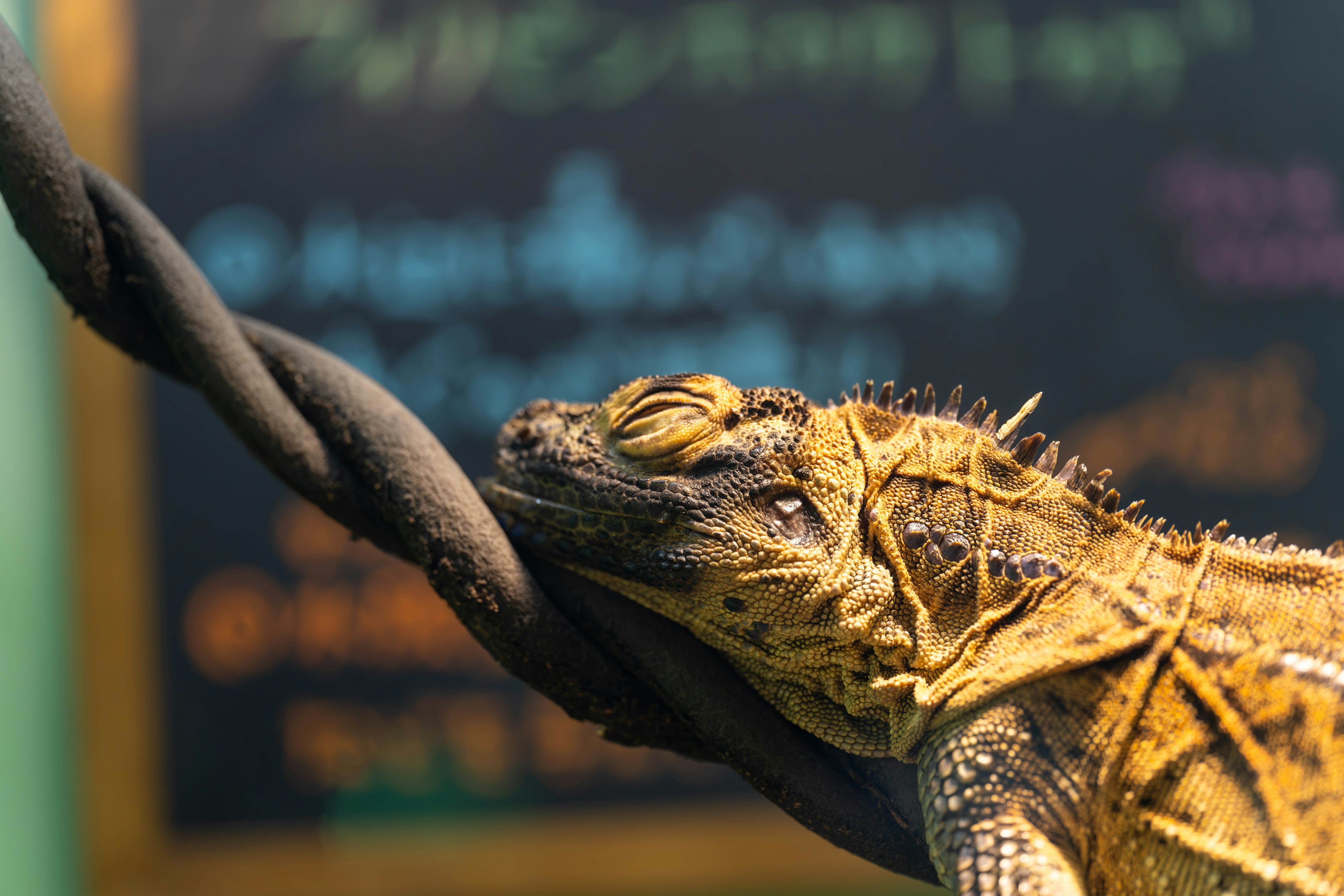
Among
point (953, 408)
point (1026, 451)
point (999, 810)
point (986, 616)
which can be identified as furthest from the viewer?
point (953, 408)

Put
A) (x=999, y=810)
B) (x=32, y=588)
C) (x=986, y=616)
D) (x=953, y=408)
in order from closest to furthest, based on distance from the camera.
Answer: (x=999, y=810), (x=986, y=616), (x=953, y=408), (x=32, y=588)

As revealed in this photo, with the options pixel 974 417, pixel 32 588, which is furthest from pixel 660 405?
pixel 32 588

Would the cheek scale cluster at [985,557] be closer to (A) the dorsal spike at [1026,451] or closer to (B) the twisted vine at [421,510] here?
(A) the dorsal spike at [1026,451]

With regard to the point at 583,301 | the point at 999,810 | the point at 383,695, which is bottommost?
the point at 383,695

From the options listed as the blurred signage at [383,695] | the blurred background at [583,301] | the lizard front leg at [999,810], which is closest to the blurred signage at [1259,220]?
the blurred background at [583,301]

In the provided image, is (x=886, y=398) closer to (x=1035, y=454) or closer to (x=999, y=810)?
(x=1035, y=454)

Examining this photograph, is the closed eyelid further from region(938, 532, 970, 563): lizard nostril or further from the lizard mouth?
region(938, 532, 970, 563): lizard nostril

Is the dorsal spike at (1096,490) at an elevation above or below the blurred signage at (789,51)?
below
